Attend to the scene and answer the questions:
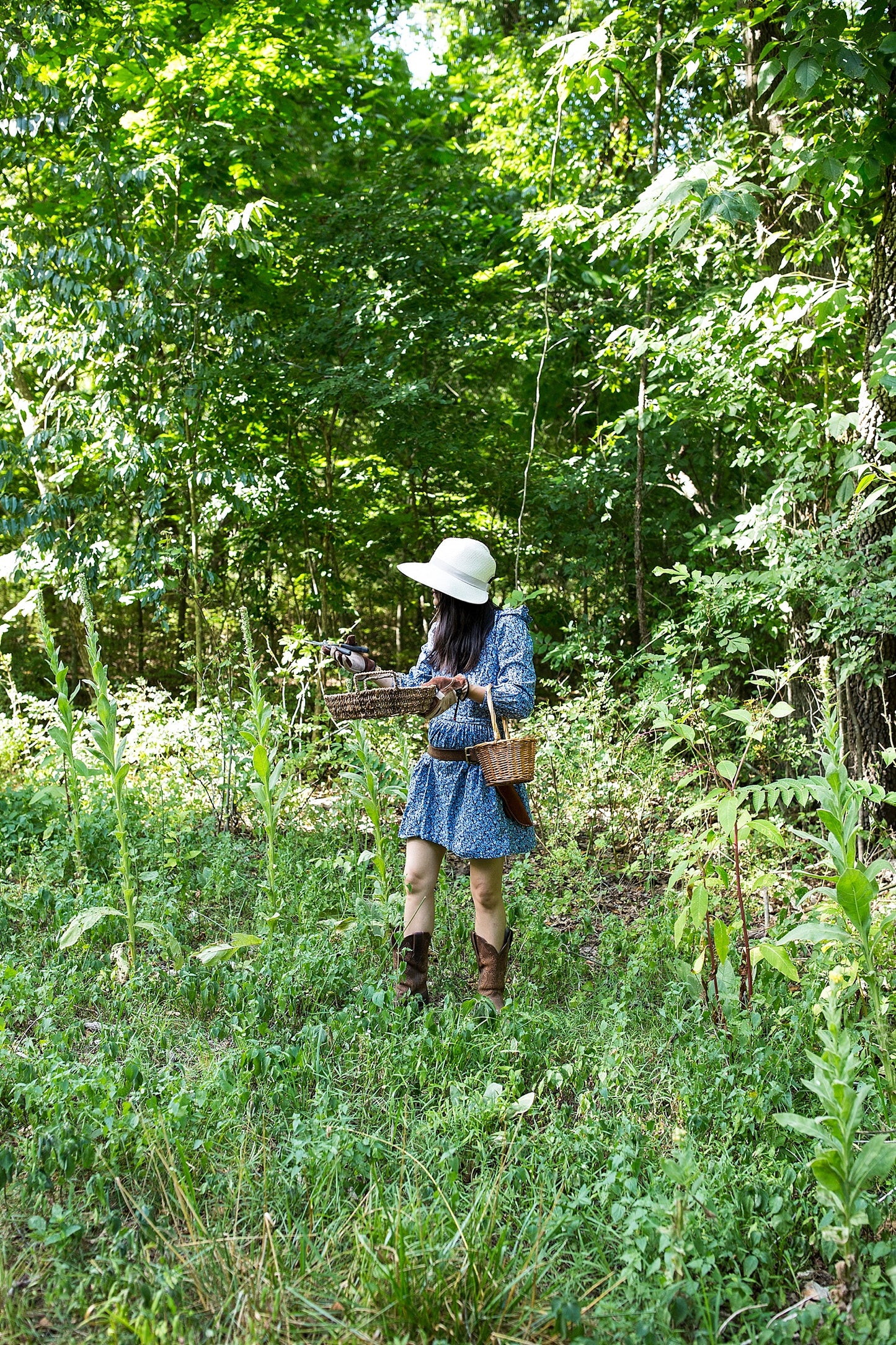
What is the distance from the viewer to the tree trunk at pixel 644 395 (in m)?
6.25

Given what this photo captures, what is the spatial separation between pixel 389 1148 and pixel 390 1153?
0.11ft

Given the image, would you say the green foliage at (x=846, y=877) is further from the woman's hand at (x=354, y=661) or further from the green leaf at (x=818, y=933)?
the woman's hand at (x=354, y=661)

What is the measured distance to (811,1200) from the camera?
2400 mm

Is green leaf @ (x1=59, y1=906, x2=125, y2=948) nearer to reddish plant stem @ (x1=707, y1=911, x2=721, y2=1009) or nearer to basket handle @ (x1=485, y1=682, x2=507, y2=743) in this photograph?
basket handle @ (x1=485, y1=682, x2=507, y2=743)

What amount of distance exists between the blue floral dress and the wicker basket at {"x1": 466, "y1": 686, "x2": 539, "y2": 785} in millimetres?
102

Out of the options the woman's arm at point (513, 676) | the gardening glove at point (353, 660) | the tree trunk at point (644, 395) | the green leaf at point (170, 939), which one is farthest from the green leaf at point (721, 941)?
the tree trunk at point (644, 395)

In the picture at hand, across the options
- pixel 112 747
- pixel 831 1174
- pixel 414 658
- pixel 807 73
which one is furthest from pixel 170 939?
pixel 414 658

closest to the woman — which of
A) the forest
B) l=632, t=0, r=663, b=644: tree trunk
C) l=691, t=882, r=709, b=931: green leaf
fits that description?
the forest

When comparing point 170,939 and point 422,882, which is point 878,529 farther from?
point 170,939

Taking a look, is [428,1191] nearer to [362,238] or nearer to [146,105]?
[362,238]

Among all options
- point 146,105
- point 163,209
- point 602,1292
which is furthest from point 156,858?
point 146,105

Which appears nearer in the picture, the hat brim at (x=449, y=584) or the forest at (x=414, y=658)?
the forest at (x=414, y=658)

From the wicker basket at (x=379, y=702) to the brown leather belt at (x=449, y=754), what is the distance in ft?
0.82

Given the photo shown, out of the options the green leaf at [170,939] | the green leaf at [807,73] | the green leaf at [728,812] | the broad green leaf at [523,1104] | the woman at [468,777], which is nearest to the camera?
the broad green leaf at [523,1104]
